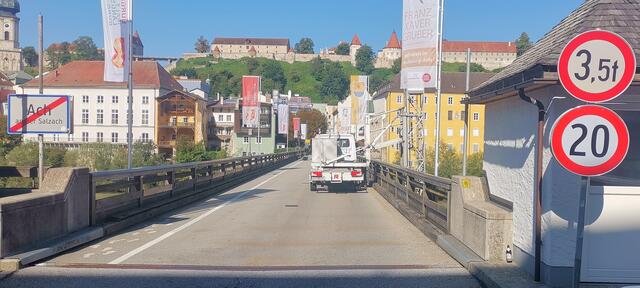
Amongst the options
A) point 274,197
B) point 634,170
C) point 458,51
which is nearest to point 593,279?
point 634,170

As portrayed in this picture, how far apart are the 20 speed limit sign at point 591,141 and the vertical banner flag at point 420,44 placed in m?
13.3

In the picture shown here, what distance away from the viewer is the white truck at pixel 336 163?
26672mm

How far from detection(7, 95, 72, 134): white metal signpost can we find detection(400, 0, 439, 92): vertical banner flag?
35.7 ft

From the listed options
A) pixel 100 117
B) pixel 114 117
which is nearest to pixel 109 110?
pixel 100 117

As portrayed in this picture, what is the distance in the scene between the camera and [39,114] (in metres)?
11.9

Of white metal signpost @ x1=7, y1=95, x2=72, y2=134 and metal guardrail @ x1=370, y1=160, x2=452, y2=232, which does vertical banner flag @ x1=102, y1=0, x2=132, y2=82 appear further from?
metal guardrail @ x1=370, y1=160, x2=452, y2=232

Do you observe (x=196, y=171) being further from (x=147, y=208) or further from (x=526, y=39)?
(x=526, y=39)

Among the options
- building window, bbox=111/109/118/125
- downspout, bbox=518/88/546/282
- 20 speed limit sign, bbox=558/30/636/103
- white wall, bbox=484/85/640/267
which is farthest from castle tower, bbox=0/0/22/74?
20 speed limit sign, bbox=558/30/636/103

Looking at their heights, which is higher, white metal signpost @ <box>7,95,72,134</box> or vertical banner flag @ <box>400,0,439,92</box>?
vertical banner flag @ <box>400,0,439,92</box>

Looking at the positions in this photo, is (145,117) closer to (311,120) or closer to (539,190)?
(311,120)

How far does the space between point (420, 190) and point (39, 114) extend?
9.91 meters

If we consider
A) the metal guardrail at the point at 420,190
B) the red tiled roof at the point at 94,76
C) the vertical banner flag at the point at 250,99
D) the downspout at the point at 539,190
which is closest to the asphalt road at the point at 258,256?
the metal guardrail at the point at 420,190

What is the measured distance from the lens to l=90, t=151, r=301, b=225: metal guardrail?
12508mm

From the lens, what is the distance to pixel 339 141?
93.3 feet
